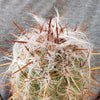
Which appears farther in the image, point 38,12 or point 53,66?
point 38,12

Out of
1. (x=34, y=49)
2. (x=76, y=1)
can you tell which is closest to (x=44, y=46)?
(x=34, y=49)

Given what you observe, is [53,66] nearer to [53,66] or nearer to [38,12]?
[53,66]

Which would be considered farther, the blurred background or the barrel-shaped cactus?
the blurred background

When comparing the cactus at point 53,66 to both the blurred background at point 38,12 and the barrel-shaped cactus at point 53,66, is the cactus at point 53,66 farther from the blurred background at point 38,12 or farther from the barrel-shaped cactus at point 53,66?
the blurred background at point 38,12

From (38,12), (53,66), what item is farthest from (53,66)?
(38,12)

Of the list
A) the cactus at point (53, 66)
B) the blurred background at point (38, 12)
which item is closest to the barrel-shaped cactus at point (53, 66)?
the cactus at point (53, 66)

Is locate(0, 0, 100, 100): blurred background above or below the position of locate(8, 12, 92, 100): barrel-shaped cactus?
above

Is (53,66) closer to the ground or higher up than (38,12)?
closer to the ground

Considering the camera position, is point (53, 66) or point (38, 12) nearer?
point (53, 66)

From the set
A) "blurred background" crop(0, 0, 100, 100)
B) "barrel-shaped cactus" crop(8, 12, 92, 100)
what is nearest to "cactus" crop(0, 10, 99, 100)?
"barrel-shaped cactus" crop(8, 12, 92, 100)

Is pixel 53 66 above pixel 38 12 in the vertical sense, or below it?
below

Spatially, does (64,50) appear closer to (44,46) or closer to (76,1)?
(44,46)

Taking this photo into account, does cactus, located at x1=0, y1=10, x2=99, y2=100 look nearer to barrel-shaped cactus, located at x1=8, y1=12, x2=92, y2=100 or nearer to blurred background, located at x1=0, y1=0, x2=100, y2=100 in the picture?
barrel-shaped cactus, located at x1=8, y1=12, x2=92, y2=100
